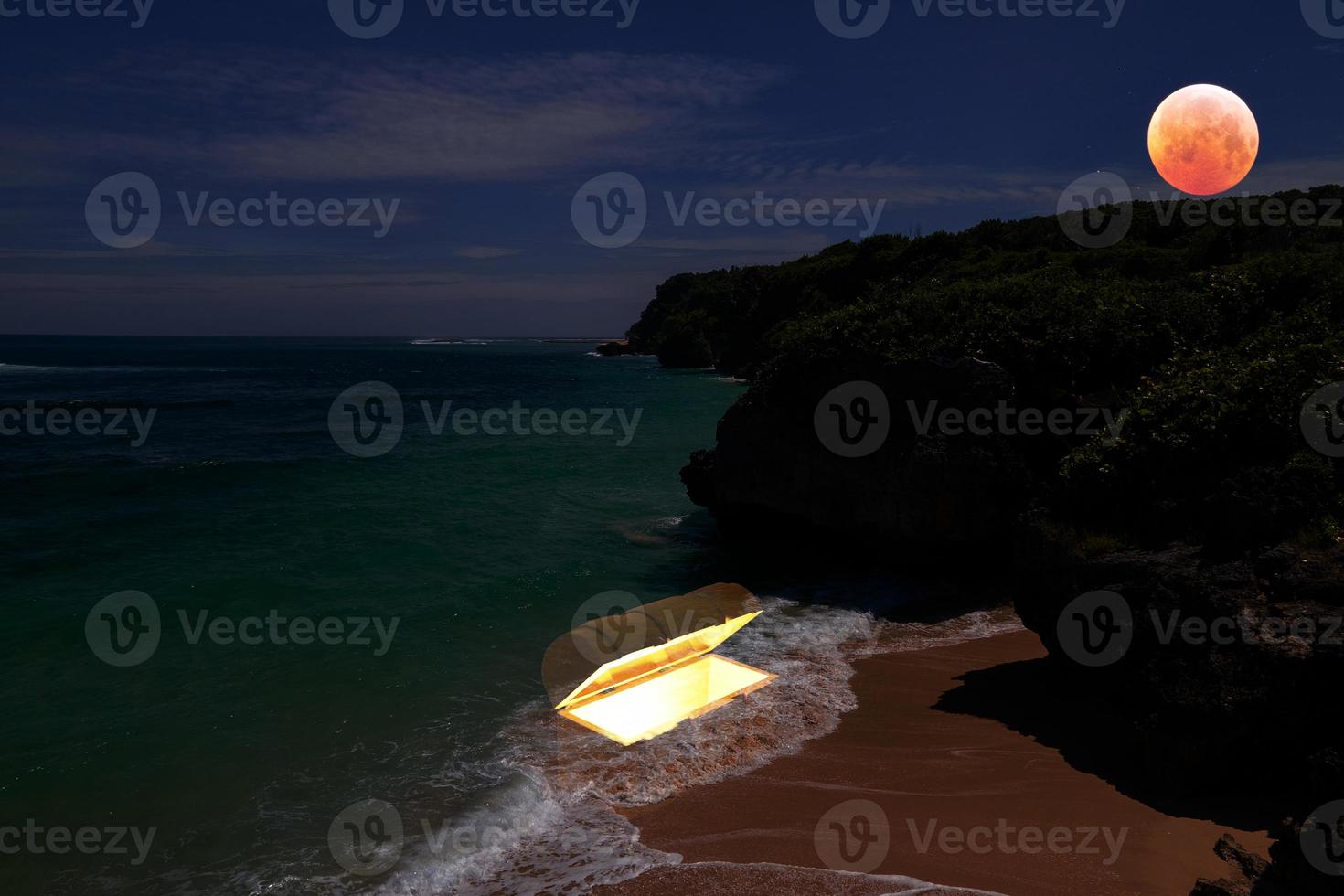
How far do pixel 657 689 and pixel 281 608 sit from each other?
7.96m

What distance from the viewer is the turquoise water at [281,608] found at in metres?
8.45

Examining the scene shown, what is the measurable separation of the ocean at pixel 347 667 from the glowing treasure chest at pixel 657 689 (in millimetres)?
349

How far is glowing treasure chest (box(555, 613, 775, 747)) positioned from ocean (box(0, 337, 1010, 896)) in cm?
35

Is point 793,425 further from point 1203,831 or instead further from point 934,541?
point 1203,831

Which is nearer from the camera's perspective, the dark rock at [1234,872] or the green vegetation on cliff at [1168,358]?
the dark rock at [1234,872]

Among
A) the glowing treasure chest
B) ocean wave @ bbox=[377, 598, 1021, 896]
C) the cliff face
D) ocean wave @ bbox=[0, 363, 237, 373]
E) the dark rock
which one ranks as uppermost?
ocean wave @ bbox=[0, 363, 237, 373]

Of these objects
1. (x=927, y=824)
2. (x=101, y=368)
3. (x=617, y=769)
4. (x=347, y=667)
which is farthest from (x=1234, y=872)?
(x=101, y=368)

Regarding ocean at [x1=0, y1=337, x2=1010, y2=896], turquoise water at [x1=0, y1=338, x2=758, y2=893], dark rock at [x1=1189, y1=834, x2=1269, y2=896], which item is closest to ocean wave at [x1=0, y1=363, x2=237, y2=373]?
turquoise water at [x1=0, y1=338, x2=758, y2=893]

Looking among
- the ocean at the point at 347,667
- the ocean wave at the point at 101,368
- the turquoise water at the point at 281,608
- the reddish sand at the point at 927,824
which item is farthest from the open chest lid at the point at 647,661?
the ocean wave at the point at 101,368

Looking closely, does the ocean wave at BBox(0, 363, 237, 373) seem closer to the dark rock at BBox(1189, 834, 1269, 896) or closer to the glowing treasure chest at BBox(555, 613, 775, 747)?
the glowing treasure chest at BBox(555, 613, 775, 747)

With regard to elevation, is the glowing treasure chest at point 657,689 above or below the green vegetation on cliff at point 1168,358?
below

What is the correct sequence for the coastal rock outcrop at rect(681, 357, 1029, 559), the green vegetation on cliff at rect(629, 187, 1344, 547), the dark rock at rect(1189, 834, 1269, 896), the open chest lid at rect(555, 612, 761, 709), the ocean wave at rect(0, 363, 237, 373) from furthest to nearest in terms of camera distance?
1. the ocean wave at rect(0, 363, 237, 373)
2. the coastal rock outcrop at rect(681, 357, 1029, 559)
3. the open chest lid at rect(555, 612, 761, 709)
4. the green vegetation on cliff at rect(629, 187, 1344, 547)
5. the dark rock at rect(1189, 834, 1269, 896)

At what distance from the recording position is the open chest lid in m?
10.7

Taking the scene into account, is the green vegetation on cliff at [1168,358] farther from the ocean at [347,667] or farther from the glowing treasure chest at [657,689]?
the glowing treasure chest at [657,689]
